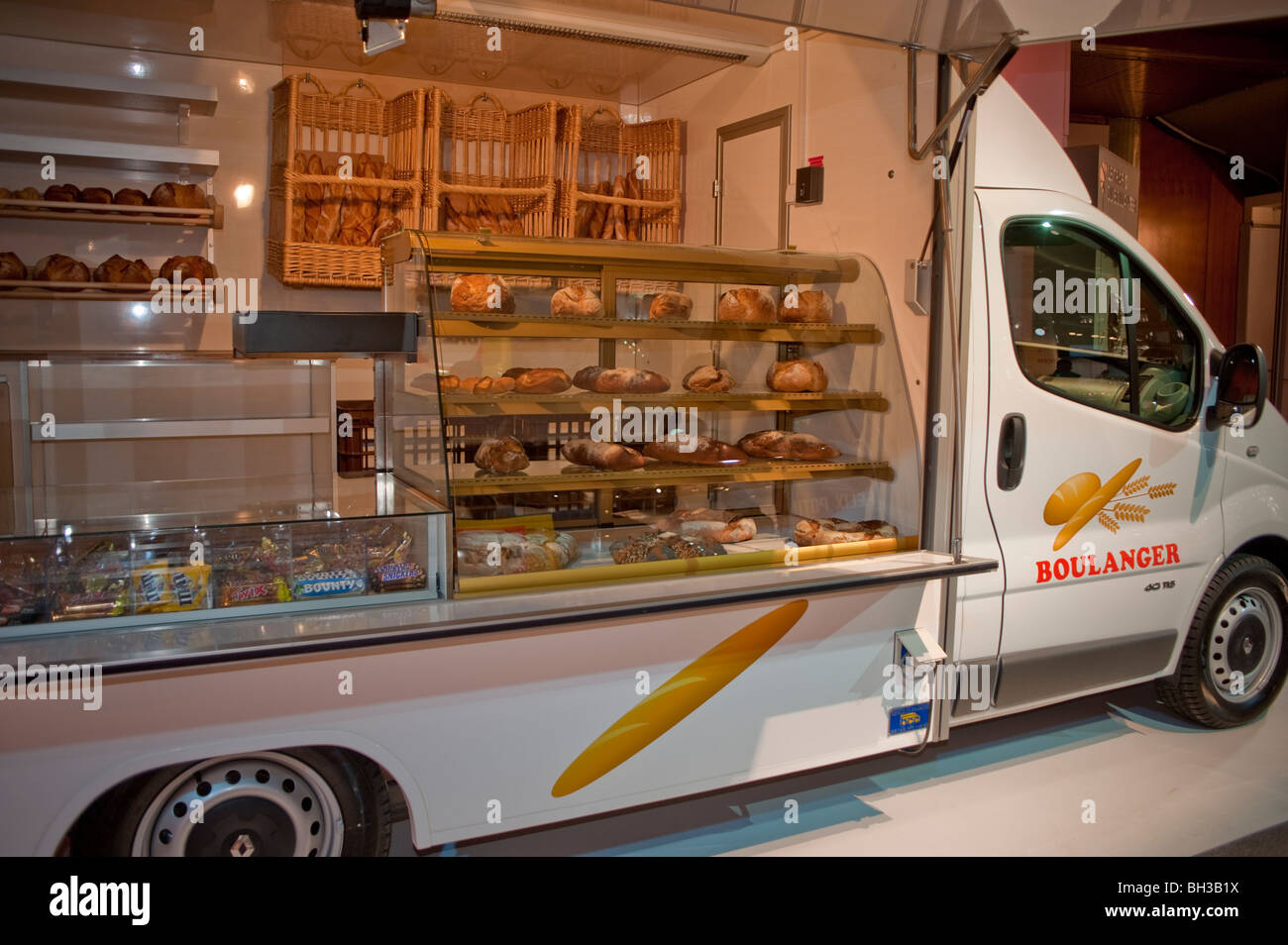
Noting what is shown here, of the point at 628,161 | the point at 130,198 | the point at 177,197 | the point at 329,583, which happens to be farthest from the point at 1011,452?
the point at 130,198

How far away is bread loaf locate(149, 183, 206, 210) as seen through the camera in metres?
4.39

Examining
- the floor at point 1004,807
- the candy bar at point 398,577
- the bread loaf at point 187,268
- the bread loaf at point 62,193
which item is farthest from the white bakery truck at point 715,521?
the bread loaf at point 62,193

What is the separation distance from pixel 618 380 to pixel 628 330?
15cm

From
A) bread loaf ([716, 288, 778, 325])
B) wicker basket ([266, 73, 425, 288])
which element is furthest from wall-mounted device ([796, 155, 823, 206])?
wicker basket ([266, 73, 425, 288])

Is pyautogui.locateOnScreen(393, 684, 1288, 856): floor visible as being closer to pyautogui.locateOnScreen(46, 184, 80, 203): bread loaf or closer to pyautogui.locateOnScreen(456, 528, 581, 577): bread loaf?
pyautogui.locateOnScreen(456, 528, 581, 577): bread loaf

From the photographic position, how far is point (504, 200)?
16.1 feet

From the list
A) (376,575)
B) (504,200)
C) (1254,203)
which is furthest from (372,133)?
(1254,203)

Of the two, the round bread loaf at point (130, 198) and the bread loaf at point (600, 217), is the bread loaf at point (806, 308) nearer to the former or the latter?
the bread loaf at point (600, 217)

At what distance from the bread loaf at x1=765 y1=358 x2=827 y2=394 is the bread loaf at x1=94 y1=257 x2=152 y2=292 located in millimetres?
2904

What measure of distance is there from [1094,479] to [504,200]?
3078 mm

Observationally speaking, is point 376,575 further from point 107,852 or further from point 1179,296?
point 1179,296

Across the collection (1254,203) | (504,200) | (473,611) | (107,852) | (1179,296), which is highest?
(1254,203)

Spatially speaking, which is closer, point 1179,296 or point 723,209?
point 1179,296
